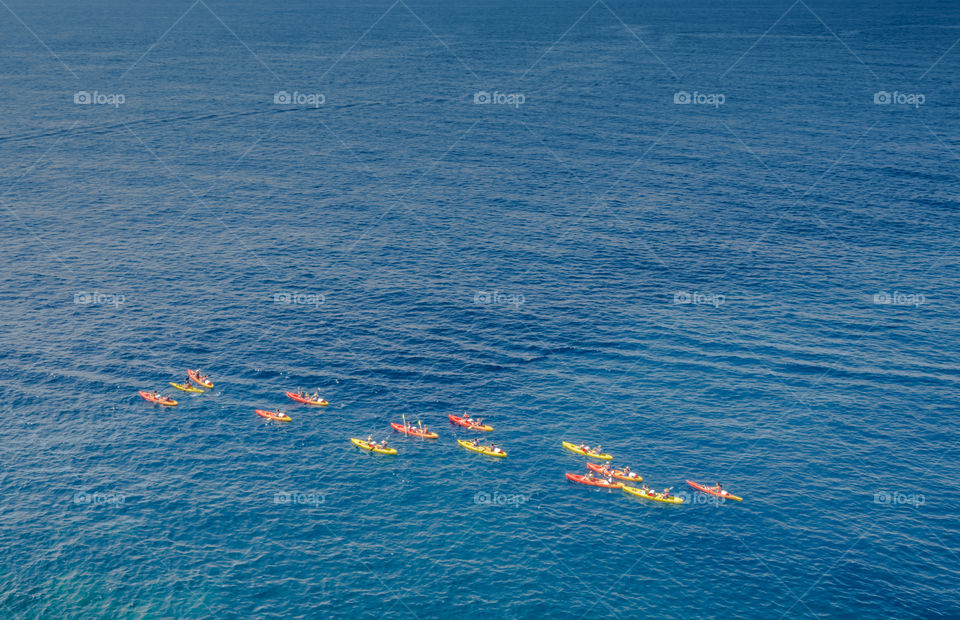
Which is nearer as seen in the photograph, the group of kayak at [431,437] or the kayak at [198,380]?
the group of kayak at [431,437]

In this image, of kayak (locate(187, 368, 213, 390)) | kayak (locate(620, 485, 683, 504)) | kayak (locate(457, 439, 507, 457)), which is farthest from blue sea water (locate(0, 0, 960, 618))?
kayak (locate(187, 368, 213, 390))

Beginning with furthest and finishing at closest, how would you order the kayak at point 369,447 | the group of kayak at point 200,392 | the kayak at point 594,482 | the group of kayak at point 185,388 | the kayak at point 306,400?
the kayak at point 306,400, the group of kayak at point 185,388, the group of kayak at point 200,392, the kayak at point 369,447, the kayak at point 594,482

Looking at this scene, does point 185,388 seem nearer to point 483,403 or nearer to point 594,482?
point 483,403

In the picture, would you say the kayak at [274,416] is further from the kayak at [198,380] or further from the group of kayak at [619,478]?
the group of kayak at [619,478]

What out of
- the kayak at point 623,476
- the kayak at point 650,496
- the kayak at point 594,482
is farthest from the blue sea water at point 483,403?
the kayak at point 594,482

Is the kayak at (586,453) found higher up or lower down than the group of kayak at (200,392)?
lower down

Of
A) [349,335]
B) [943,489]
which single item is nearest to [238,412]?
[349,335]

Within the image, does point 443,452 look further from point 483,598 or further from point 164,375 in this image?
point 164,375

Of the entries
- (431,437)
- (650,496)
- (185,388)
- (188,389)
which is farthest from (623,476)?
(185,388)

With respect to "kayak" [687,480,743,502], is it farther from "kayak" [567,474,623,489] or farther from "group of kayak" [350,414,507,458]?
"group of kayak" [350,414,507,458]
